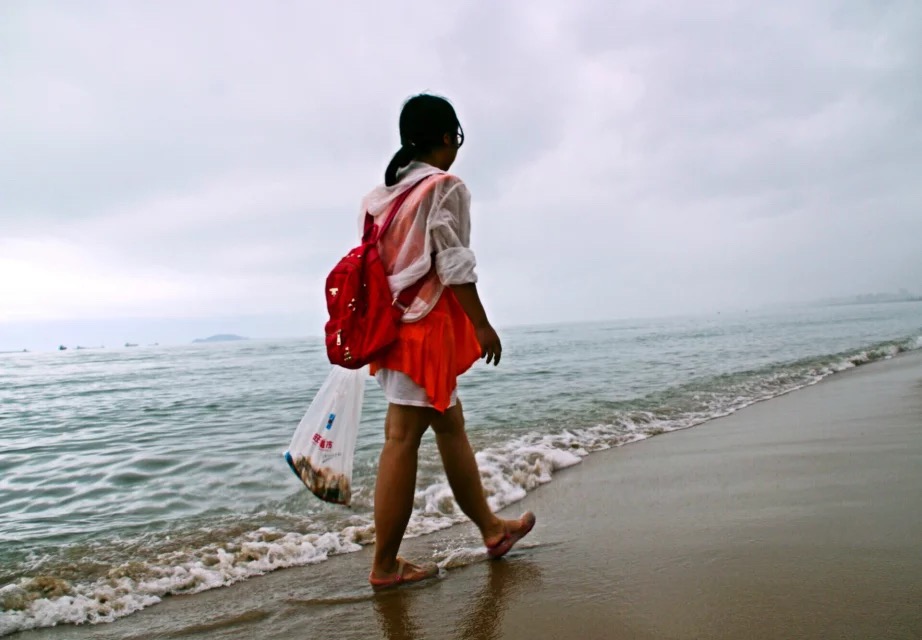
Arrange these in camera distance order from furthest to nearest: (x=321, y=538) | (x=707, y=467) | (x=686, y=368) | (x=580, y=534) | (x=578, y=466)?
(x=686, y=368)
(x=578, y=466)
(x=707, y=467)
(x=321, y=538)
(x=580, y=534)

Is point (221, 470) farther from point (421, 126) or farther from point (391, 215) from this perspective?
point (421, 126)

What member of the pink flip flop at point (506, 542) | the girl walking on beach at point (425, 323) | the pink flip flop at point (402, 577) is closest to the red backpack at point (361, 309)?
the girl walking on beach at point (425, 323)

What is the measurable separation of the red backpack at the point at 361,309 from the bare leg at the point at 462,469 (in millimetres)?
379

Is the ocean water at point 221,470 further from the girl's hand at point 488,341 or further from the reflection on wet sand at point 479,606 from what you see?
the girl's hand at point 488,341

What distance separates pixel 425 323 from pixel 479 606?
3.19 feet

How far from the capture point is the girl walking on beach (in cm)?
203

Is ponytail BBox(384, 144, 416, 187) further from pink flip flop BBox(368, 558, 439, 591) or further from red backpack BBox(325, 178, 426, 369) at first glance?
pink flip flop BBox(368, 558, 439, 591)

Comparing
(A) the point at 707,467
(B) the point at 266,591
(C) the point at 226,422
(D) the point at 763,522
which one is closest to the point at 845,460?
(A) the point at 707,467

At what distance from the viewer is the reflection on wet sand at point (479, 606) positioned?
171 cm

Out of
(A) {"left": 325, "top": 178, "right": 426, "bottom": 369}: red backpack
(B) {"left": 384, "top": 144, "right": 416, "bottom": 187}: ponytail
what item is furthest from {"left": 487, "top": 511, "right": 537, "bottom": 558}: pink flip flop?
(B) {"left": 384, "top": 144, "right": 416, "bottom": 187}: ponytail

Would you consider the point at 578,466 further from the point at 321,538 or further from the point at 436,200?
the point at 436,200

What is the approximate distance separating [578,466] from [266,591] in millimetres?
2470

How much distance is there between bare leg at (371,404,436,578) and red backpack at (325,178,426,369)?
27cm

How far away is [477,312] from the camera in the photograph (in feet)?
6.63
